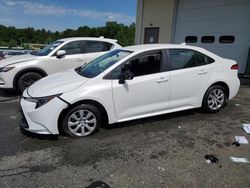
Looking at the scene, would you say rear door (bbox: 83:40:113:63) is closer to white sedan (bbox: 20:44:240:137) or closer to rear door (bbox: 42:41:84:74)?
rear door (bbox: 42:41:84:74)

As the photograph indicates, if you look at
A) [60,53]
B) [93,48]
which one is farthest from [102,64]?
[93,48]

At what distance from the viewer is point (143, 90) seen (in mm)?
4098

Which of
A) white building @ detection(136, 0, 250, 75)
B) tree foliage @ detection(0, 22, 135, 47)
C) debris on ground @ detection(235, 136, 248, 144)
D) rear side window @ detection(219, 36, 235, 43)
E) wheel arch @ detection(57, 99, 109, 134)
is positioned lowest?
debris on ground @ detection(235, 136, 248, 144)

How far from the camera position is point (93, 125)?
12.8 ft

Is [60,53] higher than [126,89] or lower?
higher

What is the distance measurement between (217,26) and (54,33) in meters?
69.5

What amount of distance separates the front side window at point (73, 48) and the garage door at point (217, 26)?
6105 millimetres

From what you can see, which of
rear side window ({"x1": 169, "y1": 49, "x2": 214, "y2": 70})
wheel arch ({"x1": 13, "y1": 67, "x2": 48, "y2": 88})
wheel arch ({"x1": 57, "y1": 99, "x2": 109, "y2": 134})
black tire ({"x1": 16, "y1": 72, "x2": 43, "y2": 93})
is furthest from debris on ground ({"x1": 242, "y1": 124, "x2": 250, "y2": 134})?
black tire ({"x1": 16, "y1": 72, "x2": 43, "y2": 93})

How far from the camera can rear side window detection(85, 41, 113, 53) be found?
7.34 m

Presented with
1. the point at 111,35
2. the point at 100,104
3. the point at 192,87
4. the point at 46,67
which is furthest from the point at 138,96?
the point at 111,35

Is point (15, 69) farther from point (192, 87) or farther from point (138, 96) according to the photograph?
point (192, 87)

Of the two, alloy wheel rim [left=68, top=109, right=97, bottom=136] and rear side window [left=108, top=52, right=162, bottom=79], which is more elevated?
rear side window [left=108, top=52, right=162, bottom=79]

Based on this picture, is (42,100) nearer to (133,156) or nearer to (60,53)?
(133,156)

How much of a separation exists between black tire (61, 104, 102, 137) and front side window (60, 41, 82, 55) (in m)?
3.73
